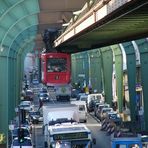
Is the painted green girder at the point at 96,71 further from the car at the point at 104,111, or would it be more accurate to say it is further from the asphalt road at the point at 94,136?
the car at the point at 104,111

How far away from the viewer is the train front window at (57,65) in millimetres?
50428

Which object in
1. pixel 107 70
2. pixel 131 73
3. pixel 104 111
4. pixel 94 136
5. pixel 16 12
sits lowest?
pixel 94 136

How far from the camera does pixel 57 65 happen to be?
50531mm

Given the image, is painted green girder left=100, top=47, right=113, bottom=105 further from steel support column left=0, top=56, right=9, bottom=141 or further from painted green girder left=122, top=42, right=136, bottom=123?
steel support column left=0, top=56, right=9, bottom=141

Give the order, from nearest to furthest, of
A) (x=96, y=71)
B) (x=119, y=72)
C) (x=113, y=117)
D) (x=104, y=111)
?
(x=113, y=117) < (x=104, y=111) < (x=119, y=72) < (x=96, y=71)

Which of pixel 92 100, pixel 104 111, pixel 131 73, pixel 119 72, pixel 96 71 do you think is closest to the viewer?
pixel 131 73

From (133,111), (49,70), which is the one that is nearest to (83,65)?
(49,70)

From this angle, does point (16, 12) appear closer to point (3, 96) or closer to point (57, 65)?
point (3, 96)

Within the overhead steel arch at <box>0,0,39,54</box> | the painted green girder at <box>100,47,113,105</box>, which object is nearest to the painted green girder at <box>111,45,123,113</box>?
the painted green girder at <box>100,47,113,105</box>

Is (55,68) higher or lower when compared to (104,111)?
higher

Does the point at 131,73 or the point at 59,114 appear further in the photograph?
the point at 131,73

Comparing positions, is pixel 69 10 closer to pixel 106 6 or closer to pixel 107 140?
pixel 107 140

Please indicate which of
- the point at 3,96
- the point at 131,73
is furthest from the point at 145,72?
the point at 3,96

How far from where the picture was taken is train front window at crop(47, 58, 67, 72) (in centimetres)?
5043
